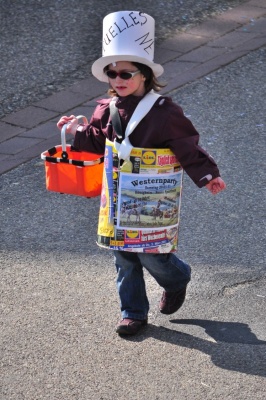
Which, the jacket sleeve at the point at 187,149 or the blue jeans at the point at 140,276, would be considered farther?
Answer: the blue jeans at the point at 140,276

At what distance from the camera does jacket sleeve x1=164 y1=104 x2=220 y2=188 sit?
3779mm

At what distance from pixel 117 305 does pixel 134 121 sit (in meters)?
0.99

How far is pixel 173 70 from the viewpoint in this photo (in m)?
7.22

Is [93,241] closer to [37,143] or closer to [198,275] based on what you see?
[198,275]

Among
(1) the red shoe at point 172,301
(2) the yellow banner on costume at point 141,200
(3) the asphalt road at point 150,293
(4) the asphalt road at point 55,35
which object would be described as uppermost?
(2) the yellow banner on costume at point 141,200

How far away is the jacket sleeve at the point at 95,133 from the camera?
3.95 m

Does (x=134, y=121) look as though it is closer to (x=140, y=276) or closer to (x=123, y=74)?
(x=123, y=74)

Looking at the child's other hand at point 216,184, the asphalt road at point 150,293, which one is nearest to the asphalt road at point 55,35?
the asphalt road at point 150,293

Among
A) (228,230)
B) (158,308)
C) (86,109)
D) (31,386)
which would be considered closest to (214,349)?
(158,308)

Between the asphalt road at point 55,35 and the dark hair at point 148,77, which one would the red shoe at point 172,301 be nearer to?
the dark hair at point 148,77

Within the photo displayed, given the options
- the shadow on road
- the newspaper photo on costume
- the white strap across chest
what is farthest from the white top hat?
the shadow on road

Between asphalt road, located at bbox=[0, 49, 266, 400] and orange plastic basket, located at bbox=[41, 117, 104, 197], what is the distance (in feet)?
2.03

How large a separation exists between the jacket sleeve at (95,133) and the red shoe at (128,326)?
758 mm

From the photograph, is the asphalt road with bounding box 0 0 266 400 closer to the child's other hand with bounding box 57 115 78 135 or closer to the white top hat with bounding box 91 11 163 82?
the child's other hand with bounding box 57 115 78 135
